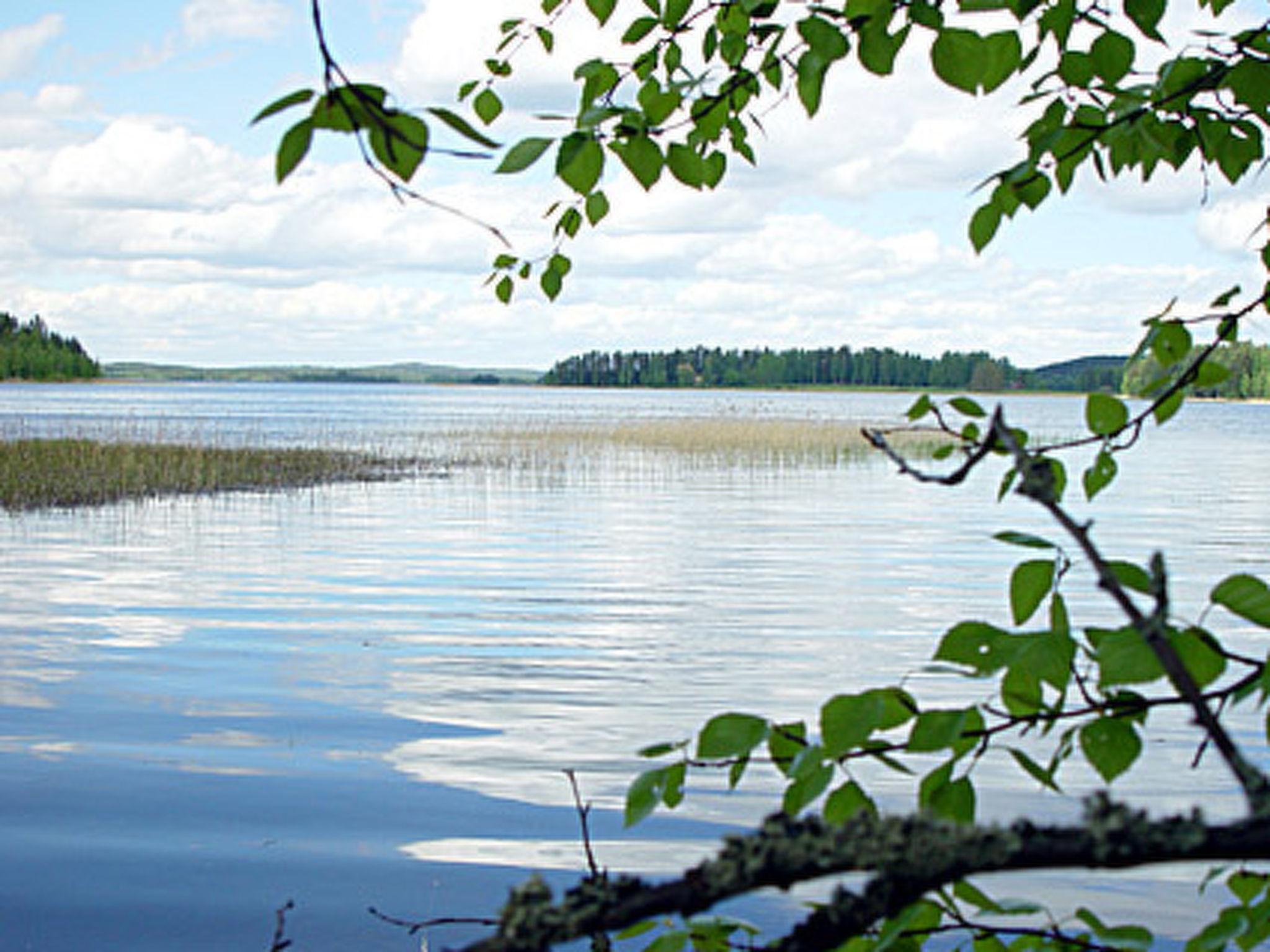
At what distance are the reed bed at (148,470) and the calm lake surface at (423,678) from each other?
1.75 metres

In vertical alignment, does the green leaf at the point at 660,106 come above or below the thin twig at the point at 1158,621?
above

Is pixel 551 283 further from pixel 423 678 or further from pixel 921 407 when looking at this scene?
pixel 423 678

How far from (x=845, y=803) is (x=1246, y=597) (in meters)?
0.62

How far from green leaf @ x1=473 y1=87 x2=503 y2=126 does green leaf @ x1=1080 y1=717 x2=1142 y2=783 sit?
7.24 ft

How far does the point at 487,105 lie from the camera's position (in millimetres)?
3334

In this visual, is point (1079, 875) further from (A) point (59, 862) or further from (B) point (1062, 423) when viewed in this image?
(B) point (1062, 423)

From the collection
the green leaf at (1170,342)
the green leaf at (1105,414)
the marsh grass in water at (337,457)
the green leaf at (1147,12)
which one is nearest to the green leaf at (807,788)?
the green leaf at (1105,414)

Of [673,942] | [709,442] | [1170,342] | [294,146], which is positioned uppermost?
[294,146]

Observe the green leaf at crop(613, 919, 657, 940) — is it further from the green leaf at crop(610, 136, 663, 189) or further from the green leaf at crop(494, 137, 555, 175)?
the green leaf at crop(610, 136, 663, 189)

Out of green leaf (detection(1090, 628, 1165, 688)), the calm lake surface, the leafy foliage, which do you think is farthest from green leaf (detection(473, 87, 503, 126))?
the calm lake surface

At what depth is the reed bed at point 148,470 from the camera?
2705 centimetres

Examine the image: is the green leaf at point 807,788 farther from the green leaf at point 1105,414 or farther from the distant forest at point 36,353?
the distant forest at point 36,353

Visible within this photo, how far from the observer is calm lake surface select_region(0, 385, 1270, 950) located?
7.44 m

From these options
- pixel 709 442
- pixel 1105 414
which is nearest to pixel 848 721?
pixel 1105 414
